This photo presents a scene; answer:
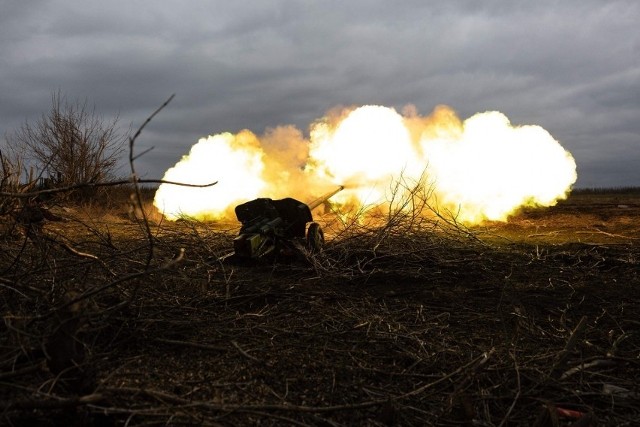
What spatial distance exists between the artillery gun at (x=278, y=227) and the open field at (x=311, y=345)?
63 centimetres

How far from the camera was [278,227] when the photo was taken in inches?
354

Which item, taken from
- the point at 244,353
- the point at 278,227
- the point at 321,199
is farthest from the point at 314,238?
the point at 244,353

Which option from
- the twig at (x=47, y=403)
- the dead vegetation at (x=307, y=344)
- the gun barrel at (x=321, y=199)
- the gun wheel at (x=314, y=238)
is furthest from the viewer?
the gun barrel at (x=321, y=199)

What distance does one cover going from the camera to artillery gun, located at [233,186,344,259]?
8.45m

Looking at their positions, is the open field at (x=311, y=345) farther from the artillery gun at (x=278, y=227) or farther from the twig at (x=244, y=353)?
the artillery gun at (x=278, y=227)

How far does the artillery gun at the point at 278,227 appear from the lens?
8.45m

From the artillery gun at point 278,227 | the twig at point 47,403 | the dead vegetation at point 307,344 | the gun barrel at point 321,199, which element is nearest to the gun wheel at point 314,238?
the artillery gun at point 278,227

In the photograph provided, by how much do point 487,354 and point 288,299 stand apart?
2559mm

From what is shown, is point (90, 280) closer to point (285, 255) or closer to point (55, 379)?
point (55, 379)

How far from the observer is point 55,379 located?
3.11m

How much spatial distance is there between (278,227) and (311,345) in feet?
14.7

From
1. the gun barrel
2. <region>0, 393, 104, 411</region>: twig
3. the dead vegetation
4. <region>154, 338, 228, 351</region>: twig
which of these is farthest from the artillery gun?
<region>0, 393, 104, 411</region>: twig

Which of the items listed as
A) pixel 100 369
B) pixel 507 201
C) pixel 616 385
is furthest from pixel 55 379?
pixel 507 201

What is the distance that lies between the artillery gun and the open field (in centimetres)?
Result: 63
